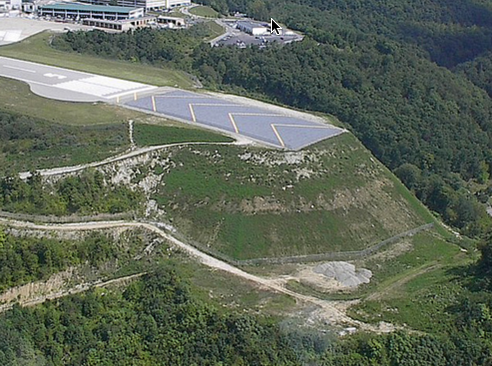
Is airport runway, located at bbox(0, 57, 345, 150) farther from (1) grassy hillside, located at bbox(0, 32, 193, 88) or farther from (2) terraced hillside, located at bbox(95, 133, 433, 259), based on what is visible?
(2) terraced hillside, located at bbox(95, 133, 433, 259)

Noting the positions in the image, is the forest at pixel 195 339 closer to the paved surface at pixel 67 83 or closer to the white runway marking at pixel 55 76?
the paved surface at pixel 67 83

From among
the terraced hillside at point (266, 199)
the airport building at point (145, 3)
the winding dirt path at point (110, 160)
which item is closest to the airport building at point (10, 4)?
the airport building at point (145, 3)

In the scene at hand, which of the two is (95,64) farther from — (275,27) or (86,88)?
(275,27)

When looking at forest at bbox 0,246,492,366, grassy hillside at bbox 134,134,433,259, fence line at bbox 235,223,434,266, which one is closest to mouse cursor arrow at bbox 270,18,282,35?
grassy hillside at bbox 134,134,433,259

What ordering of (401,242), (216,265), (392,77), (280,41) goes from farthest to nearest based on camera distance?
(280,41) < (392,77) < (401,242) < (216,265)

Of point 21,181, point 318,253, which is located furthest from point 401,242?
point 21,181

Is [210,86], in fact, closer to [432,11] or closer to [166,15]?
[166,15]

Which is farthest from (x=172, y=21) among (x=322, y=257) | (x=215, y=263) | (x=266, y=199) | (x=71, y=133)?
(x=215, y=263)
